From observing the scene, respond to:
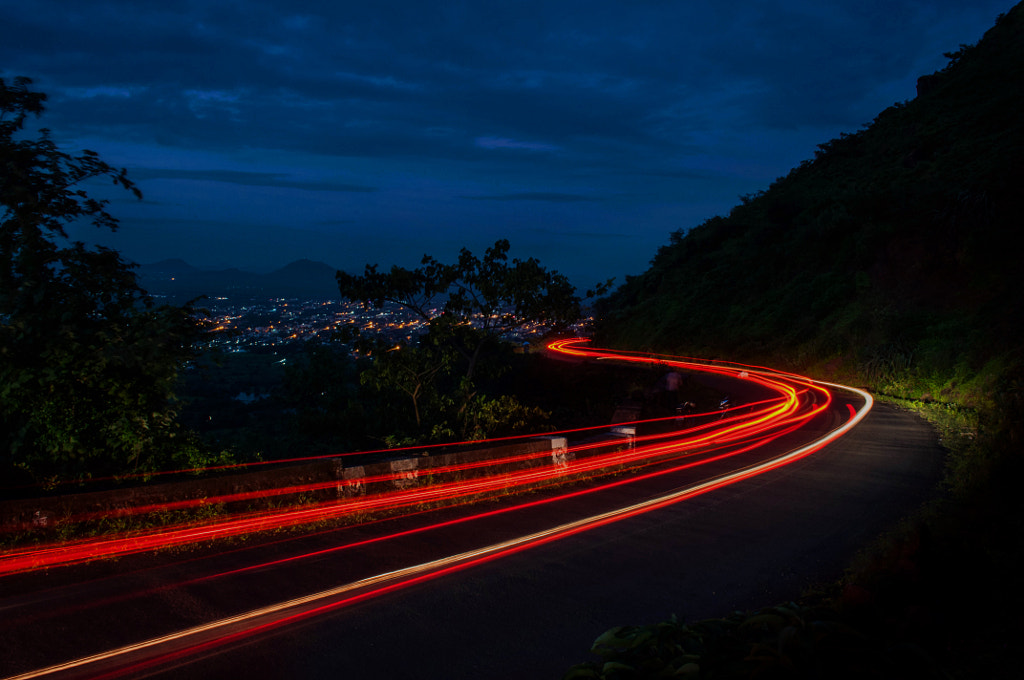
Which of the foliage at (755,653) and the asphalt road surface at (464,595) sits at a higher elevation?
the foliage at (755,653)

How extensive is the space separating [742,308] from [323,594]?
1297 inches

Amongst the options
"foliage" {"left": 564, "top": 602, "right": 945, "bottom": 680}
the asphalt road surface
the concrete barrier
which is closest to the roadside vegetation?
"foliage" {"left": 564, "top": 602, "right": 945, "bottom": 680}

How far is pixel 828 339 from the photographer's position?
27.4 meters

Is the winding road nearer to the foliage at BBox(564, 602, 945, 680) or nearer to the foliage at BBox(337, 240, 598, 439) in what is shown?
the foliage at BBox(564, 602, 945, 680)

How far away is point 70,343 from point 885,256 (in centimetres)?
3160

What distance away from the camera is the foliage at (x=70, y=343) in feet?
26.2

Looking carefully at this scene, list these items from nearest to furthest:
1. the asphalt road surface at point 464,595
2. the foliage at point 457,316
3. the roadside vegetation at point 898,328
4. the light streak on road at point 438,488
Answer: the roadside vegetation at point 898,328
the asphalt road surface at point 464,595
the light streak on road at point 438,488
the foliage at point 457,316

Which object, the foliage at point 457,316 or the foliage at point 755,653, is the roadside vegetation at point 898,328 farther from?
the foliage at point 457,316

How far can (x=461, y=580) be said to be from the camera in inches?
241

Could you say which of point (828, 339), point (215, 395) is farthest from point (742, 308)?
point (215, 395)

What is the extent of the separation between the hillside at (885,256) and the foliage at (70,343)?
1676 cm

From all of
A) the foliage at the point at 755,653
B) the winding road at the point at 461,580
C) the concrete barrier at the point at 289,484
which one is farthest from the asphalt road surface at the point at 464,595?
the foliage at the point at 755,653

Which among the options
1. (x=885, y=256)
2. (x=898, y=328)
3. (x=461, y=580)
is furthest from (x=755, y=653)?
(x=885, y=256)

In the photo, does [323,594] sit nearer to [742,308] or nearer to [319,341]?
[319,341]
